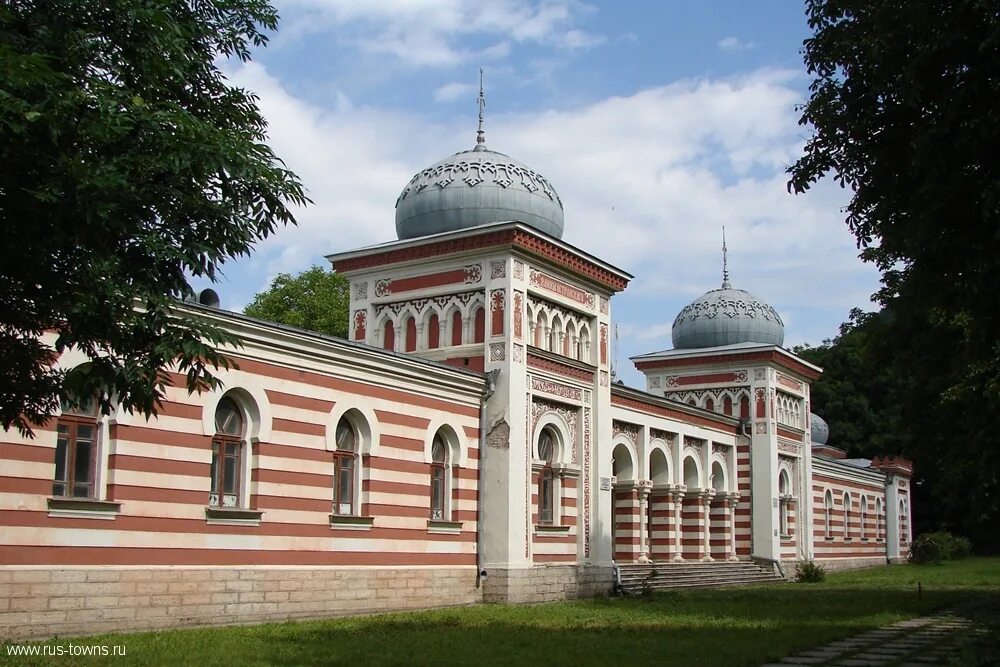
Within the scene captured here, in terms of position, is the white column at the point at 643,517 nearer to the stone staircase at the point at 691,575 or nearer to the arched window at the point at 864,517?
the stone staircase at the point at 691,575

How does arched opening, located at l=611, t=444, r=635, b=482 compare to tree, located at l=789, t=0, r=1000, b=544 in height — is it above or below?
below

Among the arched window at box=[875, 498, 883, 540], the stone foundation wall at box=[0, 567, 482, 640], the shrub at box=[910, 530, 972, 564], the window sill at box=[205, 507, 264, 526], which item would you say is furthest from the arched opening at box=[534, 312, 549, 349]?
the arched window at box=[875, 498, 883, 540]

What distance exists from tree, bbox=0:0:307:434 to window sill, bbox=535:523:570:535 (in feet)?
49.0

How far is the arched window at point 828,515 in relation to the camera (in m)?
43.0

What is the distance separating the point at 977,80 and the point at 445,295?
15237mm

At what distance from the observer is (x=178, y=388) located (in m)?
16.5

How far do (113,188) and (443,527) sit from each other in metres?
15.0

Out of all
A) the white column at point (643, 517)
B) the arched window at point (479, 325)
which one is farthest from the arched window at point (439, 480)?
Answer: the white column at point (643, 517)

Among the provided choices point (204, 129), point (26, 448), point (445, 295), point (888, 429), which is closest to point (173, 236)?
point (204, 129)

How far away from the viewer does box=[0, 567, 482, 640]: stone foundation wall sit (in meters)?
14.1

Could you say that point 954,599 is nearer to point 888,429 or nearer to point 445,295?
point 445,295

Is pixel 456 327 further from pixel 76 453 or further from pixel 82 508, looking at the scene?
pixel 82 508

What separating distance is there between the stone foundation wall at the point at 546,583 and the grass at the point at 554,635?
2.20 feet

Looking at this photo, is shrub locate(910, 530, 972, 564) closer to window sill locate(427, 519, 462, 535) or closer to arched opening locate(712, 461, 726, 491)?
arched opening locate(712, 461, 726, 491)
